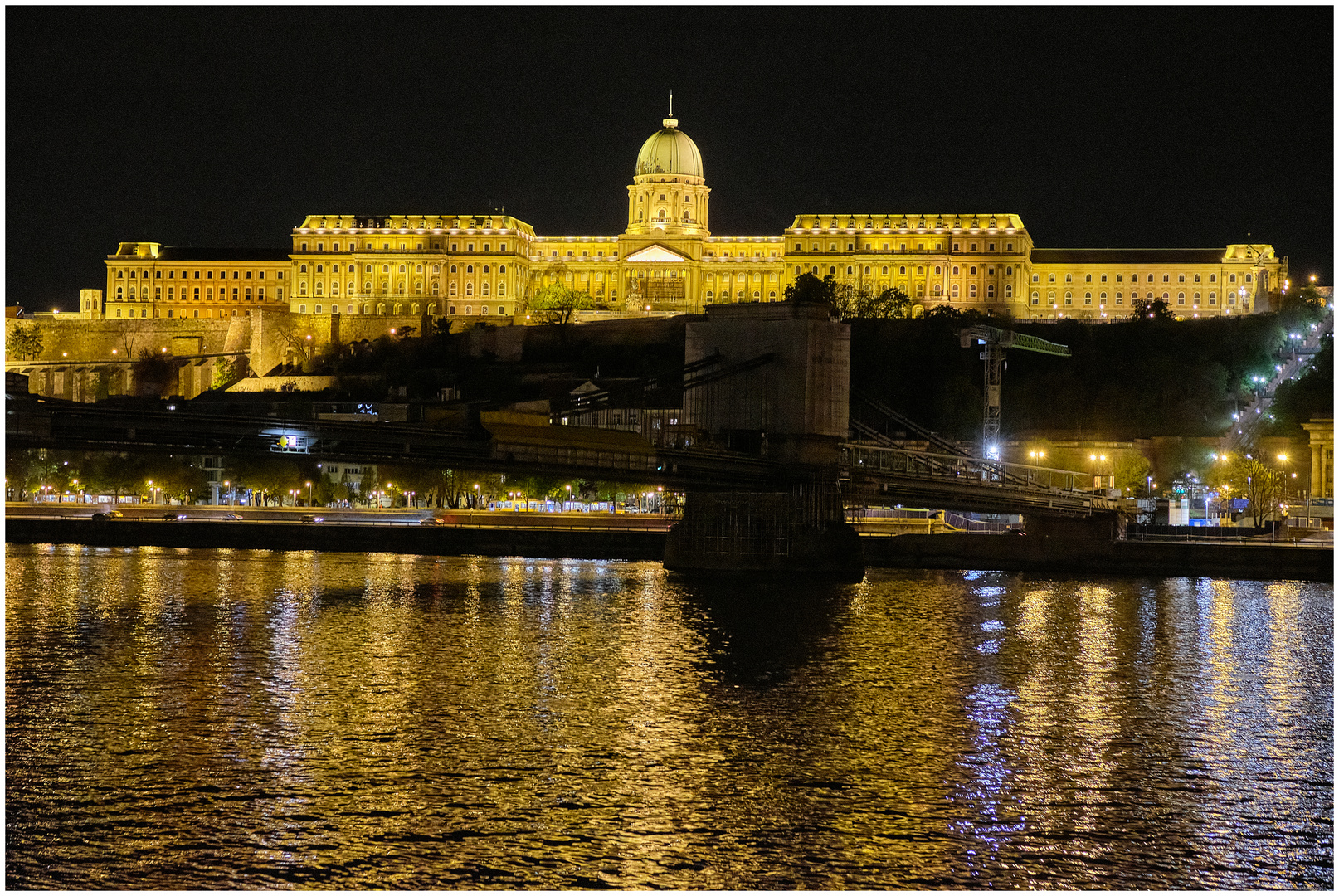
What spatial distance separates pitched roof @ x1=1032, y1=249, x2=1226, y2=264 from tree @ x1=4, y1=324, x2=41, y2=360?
68453 millimetres

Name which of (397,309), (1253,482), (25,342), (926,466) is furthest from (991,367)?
(25,342)

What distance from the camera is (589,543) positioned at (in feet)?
161

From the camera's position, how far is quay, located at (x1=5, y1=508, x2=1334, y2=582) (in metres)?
42.3

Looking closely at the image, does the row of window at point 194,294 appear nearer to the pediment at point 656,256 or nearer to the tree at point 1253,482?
the pediment at point 656,256

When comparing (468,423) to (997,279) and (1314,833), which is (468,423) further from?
(997,279)

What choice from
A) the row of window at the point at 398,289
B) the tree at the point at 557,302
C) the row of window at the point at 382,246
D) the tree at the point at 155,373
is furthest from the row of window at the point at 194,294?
the tree at the point at 557,302

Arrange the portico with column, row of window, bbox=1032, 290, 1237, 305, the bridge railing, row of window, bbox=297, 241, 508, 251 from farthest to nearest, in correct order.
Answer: row of window, bbox=297, 241, 508, 251 < row of window, bbox=1032, 290, 1237, 305 < the portico with column < the bridge railing

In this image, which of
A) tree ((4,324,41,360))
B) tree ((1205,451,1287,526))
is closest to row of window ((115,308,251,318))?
tree ((4,324,41,360))

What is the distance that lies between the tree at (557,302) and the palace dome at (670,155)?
39.8 ft

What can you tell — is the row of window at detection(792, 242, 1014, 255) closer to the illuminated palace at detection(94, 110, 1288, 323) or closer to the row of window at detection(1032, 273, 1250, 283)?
the illuminated palace at detection(94, 110, 1288, 323)

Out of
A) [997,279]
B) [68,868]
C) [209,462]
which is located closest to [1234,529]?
[68,868]

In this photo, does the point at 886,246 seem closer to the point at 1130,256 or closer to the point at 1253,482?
the point at 1130,256

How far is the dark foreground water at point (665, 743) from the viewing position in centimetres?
1564

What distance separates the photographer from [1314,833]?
16.7 m
